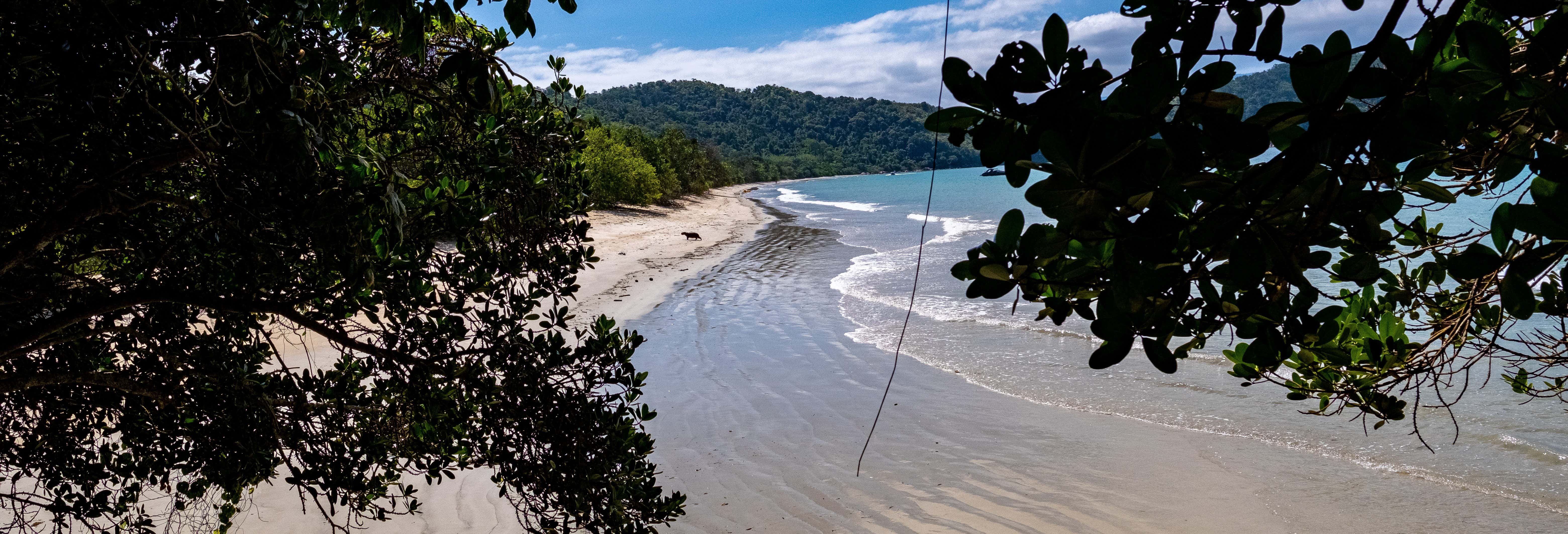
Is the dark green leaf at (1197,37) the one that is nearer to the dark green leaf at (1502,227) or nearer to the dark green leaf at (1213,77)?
the dark green leaf at (1213,77)

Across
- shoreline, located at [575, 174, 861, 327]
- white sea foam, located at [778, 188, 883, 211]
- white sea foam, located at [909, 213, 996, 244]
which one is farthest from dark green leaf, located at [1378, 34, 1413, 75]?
white sea foam, located at [778, 188, 883, 211]

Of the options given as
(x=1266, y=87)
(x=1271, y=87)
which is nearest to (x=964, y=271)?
(x=1271, y=87)

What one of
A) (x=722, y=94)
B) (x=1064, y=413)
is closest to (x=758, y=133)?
(x=722, y=94)

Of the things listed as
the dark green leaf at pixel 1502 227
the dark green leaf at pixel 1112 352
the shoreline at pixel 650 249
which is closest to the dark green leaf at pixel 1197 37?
the dark green leaf at pixel 1112 352

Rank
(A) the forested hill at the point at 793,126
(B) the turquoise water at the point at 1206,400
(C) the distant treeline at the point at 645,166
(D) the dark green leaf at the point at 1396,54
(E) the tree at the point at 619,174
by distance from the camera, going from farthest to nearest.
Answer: (A) the forested hill at the point at 793,126, (C) the distant treeline at the point at 645,166, (E) the tree at the point at 619,174, (B) the turquoise water at the point at 1206,400, (D) the dark green leaf at the point at 1396,54

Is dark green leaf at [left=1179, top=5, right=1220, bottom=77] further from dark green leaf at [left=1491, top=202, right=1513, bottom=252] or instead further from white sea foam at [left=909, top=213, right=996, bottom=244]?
white sea foam at [left=909, top=213, right=996, bottom=244]

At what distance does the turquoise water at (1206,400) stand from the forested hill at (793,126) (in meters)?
111

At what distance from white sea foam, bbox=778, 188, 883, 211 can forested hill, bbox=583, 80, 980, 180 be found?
50169 mm

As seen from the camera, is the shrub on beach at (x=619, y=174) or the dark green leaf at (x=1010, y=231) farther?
the shrub on beach at (x=619, y=174)

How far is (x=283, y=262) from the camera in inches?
101

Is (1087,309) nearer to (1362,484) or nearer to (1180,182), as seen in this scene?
(1180,182)

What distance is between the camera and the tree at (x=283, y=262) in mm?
2105

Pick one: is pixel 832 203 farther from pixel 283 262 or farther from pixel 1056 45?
pixel 1056 45

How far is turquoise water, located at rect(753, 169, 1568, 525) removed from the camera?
768 cm
